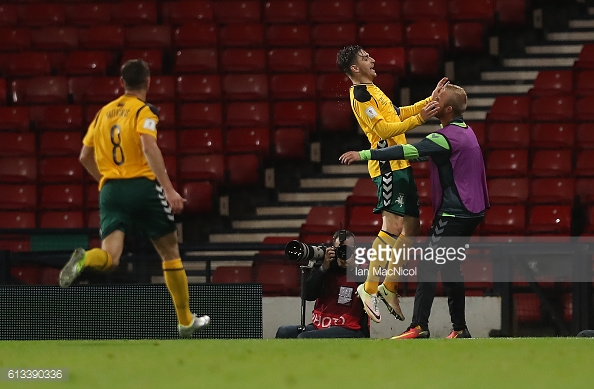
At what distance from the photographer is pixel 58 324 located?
10258 mm

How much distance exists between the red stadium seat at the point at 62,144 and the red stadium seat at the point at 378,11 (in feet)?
13.2

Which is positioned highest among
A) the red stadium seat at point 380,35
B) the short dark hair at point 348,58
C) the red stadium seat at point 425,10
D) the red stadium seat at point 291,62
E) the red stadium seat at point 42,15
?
the red stadium seat at point 42,15

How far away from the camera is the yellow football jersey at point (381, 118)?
9.30 m

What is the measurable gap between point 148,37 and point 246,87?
1.89 m

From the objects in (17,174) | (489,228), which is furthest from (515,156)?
(17,174)

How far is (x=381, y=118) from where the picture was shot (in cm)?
934

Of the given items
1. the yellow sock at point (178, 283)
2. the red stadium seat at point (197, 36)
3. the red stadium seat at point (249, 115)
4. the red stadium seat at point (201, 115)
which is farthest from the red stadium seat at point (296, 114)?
the yellow sock at point (178, 283)

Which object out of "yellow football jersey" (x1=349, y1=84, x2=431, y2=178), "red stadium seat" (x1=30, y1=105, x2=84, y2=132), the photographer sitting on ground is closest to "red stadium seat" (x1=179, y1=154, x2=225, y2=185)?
"red stadium seat" (x1=30, y1=105, x2=84, y2=132)

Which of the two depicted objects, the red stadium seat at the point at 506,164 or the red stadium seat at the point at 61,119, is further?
the red stadium seat at the point at 61,119

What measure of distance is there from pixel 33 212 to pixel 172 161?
1.70 meters

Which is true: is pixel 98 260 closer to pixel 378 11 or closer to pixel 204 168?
pixel 204 168

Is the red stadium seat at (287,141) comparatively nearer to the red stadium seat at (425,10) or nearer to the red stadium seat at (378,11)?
the red stadium seat at (378,11)

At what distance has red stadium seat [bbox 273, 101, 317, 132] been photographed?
15.1m

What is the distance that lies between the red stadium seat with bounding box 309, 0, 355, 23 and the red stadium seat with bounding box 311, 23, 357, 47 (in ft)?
0.85
